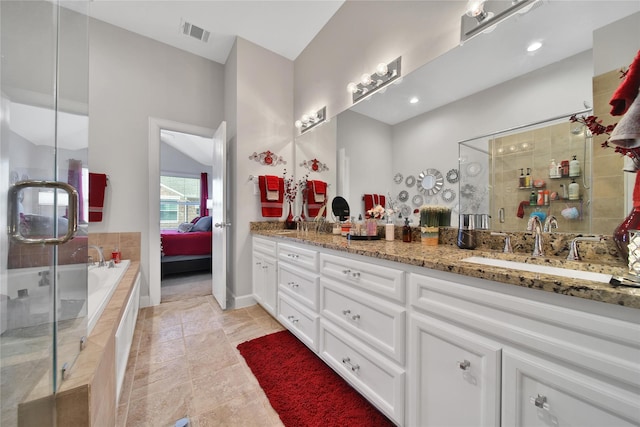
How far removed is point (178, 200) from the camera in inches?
261

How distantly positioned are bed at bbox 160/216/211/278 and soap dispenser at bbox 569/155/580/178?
4471 millimetres

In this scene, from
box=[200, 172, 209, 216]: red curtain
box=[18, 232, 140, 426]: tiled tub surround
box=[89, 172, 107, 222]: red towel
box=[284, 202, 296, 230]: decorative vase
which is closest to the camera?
box=[18, 232, 140, 426]: tiled tub surround

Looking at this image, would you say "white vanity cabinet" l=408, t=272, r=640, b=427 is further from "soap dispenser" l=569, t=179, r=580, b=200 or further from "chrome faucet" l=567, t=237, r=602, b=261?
"soap dispenser" l=569, t=179, r=580, b=200

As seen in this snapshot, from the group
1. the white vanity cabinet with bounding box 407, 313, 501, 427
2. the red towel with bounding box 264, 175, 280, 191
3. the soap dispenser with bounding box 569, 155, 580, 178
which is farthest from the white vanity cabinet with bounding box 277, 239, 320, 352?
the soap dispenser with bounding box 569, 155, 580, 178

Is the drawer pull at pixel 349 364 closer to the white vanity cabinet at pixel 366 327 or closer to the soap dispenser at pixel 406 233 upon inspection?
the white vanity cabinet at pixel 366 327

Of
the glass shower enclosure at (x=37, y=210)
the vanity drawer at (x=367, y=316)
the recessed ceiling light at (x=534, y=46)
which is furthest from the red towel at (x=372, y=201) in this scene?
the glass shower enclosure at (x=37, y=210)

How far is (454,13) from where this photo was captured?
1.40 metres

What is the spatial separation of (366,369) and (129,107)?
3418 millimetres

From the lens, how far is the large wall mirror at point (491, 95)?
935 mm

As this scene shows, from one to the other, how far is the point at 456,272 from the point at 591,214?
70cm

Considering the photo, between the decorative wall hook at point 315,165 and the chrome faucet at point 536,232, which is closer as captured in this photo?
the chrome faucet at point 536,232

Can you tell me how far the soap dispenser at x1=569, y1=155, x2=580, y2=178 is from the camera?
3.28ft

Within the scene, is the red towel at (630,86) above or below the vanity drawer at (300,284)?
above

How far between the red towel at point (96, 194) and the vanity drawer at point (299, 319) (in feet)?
6.96
